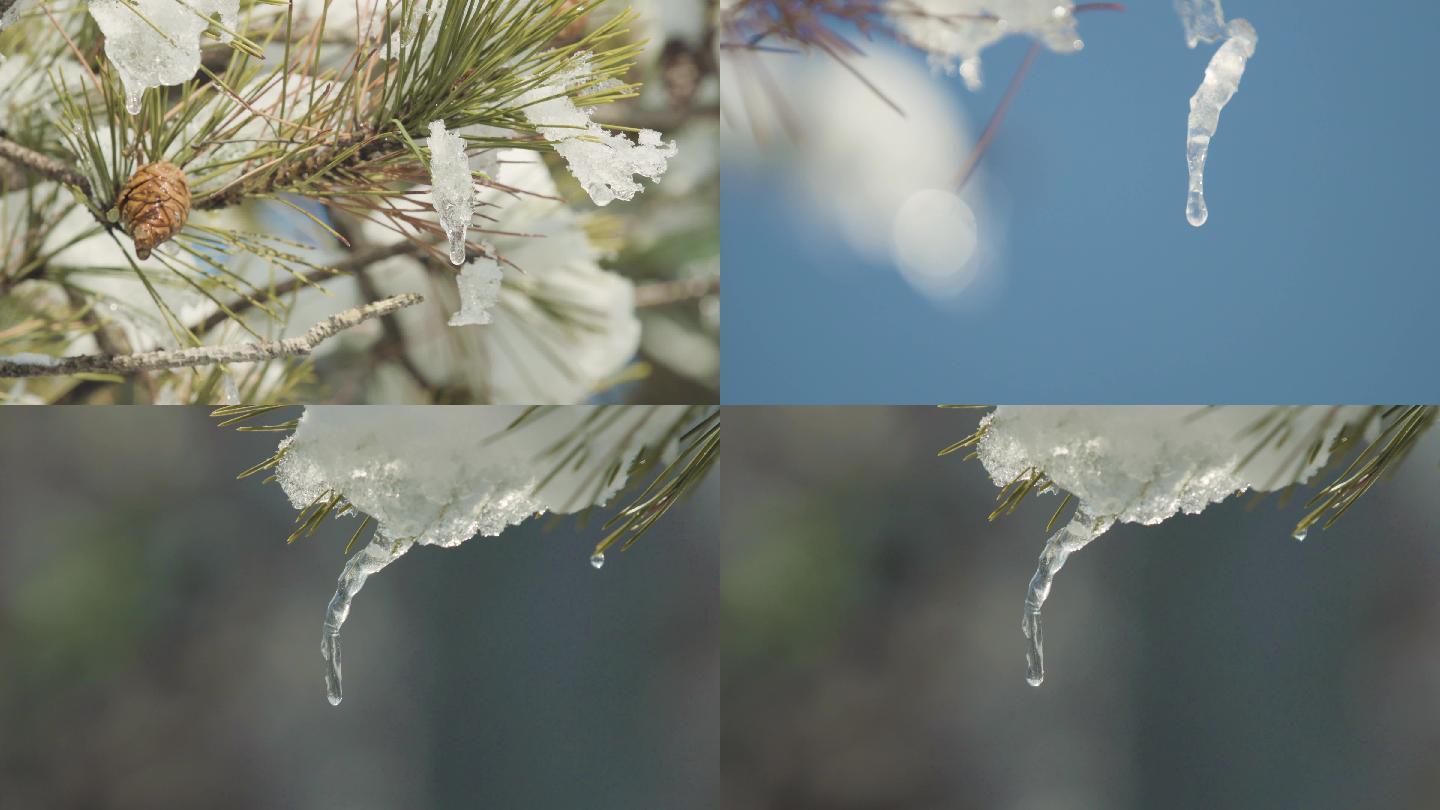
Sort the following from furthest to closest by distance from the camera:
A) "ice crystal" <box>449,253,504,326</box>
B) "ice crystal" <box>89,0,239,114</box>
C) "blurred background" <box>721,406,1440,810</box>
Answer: "blurred background" <box>721,406,1440,810</box> → "ice crystal" <box>449,253,504,326</box> → "ice crystal" <box>89,0,239,114</box>

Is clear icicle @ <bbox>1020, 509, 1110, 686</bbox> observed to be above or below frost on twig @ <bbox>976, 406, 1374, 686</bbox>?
below

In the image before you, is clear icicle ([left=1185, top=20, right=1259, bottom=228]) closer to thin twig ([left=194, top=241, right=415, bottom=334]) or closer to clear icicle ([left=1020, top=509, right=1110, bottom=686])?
clear icicle ([left=1020, top=509, right=1110, bottom=686])

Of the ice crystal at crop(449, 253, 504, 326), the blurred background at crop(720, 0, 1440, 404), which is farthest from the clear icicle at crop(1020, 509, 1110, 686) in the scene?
the ice crystal at crop(449, 253, 504, 326)

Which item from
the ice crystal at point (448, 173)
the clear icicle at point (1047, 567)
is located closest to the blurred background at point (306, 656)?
the clear icicle at point (1047, 567)

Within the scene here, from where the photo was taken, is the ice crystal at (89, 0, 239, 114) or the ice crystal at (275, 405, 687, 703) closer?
the ice crystal at (89, 0, 239, 114)

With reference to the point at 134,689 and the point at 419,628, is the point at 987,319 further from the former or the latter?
the point at 134,689

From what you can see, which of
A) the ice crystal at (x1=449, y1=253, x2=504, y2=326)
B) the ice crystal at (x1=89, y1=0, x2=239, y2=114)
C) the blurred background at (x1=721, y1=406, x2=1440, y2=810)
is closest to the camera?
the ice crystal at (x1=89, y1=0, x2=239, y2=114)

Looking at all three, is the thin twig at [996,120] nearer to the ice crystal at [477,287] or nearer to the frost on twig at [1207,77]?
the frost on twig at [1207,77]

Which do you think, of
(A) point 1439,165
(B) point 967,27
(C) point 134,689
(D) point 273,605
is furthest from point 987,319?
(C) point 134,689
